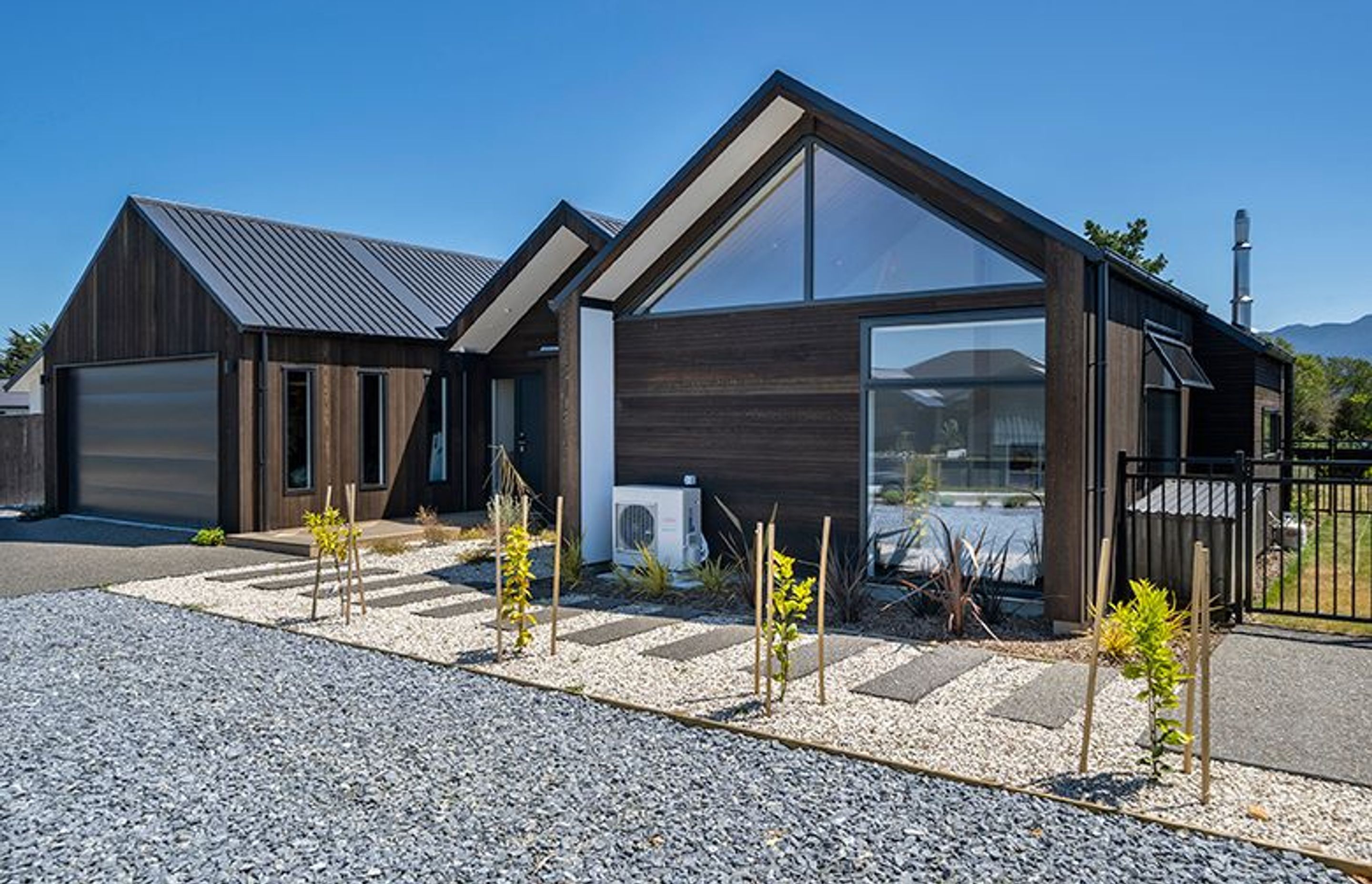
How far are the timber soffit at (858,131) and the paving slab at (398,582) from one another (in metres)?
2.93

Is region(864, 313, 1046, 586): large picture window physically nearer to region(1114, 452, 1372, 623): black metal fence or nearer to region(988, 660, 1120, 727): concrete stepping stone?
region(1114, 452, 1372, 623): black metal fence

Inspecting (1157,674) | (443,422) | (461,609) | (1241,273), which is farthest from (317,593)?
(1241,273)

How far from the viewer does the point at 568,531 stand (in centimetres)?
965

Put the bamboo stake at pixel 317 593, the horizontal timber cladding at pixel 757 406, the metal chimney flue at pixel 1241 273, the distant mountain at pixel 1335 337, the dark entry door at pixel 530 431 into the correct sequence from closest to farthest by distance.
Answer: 1. the bamboo stake at pixel 317 593
2. the horizontal timber cladding at pixel 757 406
3. the dark entry door at pixel 530 431
4. the metal chimney flue at pixel 1241 273
5. the distant mountain at pixel 1335 337

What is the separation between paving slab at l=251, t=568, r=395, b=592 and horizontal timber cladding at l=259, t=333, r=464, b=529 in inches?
118

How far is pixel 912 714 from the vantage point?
16.3 ft

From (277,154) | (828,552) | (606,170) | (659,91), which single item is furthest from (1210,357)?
(277,154)

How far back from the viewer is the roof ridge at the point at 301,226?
13867 millimetres

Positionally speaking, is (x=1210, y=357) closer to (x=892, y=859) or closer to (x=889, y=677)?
(x=889, y=677)

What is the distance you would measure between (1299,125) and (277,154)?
15.4m

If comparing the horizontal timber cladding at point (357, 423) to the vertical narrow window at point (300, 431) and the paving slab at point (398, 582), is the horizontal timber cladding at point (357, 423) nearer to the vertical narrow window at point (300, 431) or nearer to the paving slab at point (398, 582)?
the vertical narrow window at point (300, 431)

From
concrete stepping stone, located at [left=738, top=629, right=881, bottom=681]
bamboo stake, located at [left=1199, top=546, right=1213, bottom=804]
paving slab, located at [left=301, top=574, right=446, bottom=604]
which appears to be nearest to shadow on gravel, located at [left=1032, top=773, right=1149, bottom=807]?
bamboo stake, located at [left=1199, top=546, right=1213, bottom=804]

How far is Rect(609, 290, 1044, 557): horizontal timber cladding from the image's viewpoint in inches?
323

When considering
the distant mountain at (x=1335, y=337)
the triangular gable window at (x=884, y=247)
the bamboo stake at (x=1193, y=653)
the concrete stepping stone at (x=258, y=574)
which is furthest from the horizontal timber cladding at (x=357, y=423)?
the distant mountain at (x=1335, y=337)
